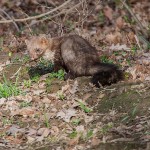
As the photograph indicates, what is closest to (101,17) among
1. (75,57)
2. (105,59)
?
(105,59)

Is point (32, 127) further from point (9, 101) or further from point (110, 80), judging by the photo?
point (110, 80)

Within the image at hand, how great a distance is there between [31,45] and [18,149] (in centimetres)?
293

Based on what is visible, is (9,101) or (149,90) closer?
(149,90)

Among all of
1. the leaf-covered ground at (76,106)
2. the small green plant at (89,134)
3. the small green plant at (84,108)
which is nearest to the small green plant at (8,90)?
the leaf-covered ground at (76,106)

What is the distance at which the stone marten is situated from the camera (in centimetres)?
754

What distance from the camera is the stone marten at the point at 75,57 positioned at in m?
7.54

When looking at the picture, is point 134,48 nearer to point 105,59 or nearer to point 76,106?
point 105,59

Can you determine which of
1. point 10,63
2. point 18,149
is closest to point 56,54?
point 10,63

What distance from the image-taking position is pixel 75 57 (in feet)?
26.5

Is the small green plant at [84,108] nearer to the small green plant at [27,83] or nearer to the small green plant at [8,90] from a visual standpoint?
the small green plant at [8,90]

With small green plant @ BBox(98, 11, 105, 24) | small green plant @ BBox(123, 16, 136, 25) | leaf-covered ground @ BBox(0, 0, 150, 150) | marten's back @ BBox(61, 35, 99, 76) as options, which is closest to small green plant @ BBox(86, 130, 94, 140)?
leaf-covered ground @ BBox(0, 0, 150, 150)

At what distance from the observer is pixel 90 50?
8148 mm

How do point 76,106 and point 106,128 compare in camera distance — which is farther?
point 76,106

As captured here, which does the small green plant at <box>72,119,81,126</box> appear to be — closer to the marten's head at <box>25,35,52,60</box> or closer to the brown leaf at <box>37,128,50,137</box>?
the brown leaf at <box>37,128,50,137</box>
